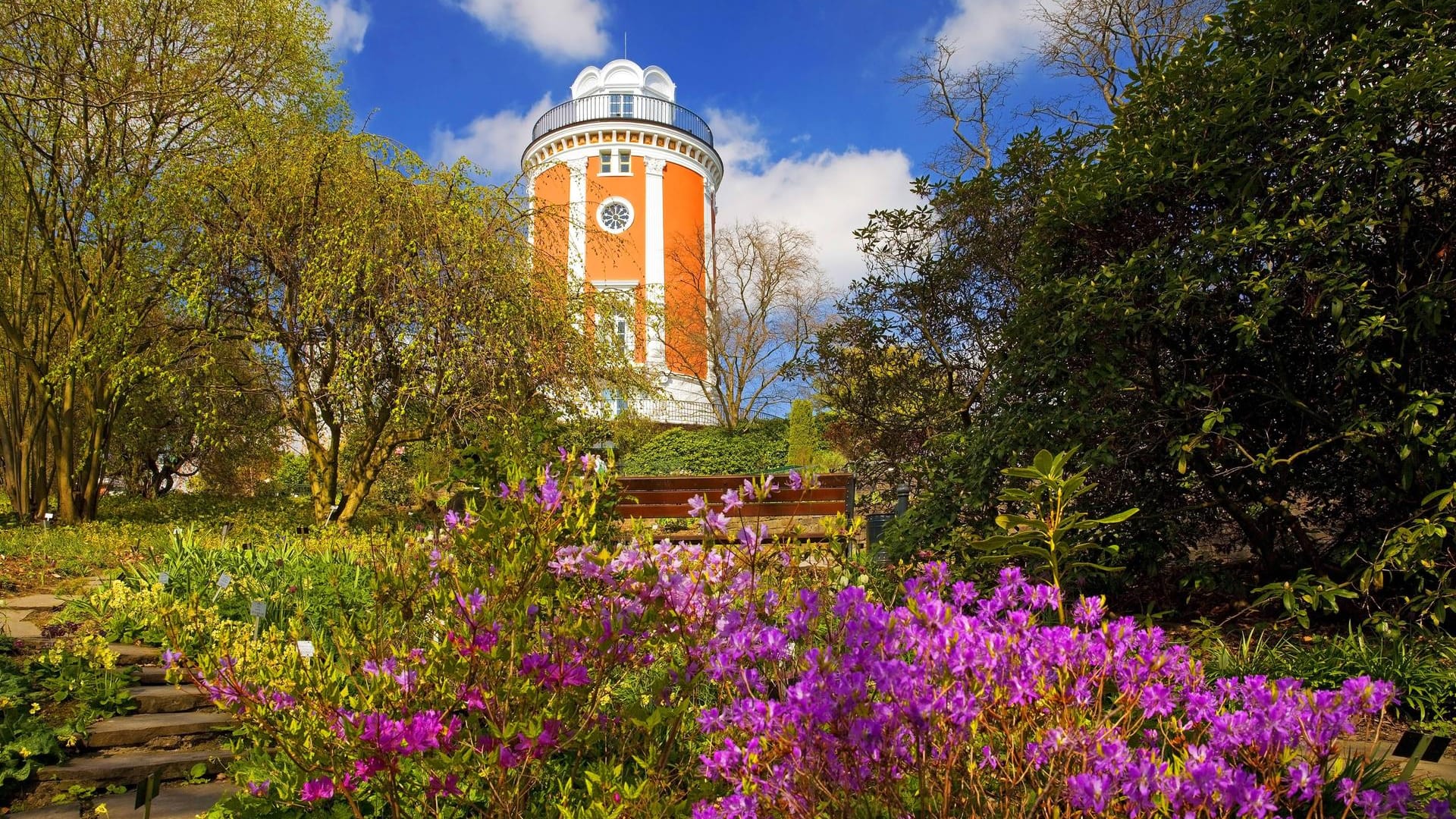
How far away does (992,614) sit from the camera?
4.97 feet

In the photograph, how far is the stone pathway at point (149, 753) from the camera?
2.59m

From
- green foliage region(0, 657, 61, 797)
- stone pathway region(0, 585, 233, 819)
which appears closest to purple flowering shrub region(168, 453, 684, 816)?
stone pathway region(0, 585, 233, 819)

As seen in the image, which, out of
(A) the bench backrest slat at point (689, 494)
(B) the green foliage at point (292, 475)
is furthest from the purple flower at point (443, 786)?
(B) the green foliage at point (292, 475)

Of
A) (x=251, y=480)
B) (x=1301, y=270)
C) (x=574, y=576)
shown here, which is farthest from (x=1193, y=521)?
(x=251, y=480)

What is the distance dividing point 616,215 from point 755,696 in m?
23.6

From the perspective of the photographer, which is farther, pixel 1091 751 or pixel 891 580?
pixel 891 580

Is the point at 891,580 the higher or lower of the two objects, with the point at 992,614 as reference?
lower

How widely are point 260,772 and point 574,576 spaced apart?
1470 millimetres

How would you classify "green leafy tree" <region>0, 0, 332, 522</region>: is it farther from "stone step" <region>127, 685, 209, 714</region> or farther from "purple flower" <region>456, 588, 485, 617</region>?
"purple flower" <region>456, 588, 485, 617</region>

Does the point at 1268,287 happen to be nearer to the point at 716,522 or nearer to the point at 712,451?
the point at 716,522

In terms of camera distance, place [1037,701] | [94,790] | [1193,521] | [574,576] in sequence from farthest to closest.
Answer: [1193,521] < [94,790] < [574,576] < [1037,701]

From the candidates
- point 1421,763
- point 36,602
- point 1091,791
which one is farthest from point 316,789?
point 36,602

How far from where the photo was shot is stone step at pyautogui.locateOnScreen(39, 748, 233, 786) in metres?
2.73

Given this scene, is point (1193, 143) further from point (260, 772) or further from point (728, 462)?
point (728, 462)
